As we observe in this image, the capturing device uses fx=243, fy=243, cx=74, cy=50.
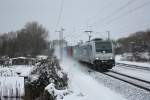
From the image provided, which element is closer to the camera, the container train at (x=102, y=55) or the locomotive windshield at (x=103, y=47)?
the container train at (x=102, y=55)

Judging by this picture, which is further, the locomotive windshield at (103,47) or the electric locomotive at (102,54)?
the locomotive windshield at (103,47)

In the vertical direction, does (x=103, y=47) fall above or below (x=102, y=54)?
above

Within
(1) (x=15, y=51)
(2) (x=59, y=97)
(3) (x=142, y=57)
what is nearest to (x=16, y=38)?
(1) (x=15, y=51)

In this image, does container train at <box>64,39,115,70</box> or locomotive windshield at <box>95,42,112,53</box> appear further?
locomotive windshield at <box>95,42,112,53</box>

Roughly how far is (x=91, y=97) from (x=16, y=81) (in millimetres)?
6916

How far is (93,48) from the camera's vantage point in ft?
80.8

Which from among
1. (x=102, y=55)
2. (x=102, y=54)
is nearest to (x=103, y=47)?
(x=102, y=54)

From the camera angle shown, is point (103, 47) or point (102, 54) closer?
point (102, 54)

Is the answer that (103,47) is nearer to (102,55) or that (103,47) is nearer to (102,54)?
(102,54)

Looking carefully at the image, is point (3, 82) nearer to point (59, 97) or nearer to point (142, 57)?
point (59, 97)

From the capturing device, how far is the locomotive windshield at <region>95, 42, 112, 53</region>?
2423 centimetres

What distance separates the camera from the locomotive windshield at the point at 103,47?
954 inches

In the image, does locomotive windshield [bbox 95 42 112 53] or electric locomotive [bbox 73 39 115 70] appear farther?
locomotive windshield [bbox 95 42 112 53]

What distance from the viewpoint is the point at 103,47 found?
24359 mm
